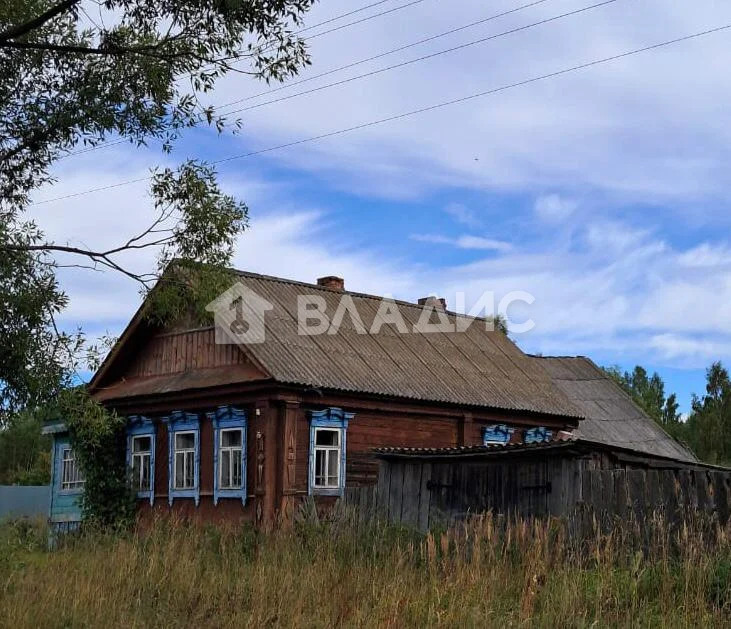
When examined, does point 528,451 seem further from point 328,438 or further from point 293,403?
point 328,438

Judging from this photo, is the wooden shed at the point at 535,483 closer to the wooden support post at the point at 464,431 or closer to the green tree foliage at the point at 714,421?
the wooden support post at the point at 464,431

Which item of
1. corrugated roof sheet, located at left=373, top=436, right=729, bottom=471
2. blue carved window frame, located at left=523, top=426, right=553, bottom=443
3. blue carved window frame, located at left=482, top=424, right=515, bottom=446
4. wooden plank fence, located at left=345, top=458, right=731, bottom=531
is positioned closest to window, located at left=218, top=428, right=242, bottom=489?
wooden plank fence, located at left=345, top=458, right=731, bottom=531

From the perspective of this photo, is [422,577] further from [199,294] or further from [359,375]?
[359,375]

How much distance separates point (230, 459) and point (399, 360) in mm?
4589

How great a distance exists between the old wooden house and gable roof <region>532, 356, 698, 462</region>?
3736 mm

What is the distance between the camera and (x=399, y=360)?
2100 cm

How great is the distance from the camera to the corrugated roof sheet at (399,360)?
18.3m

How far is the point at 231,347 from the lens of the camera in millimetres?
18609

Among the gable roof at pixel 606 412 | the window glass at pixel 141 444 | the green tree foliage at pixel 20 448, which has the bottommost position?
the green tree foliage at pixel 20 448

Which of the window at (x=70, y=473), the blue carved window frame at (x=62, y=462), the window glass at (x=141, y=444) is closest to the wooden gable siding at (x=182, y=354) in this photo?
the window glass at (x=141, y=444)

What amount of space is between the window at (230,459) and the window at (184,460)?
917 millimetres

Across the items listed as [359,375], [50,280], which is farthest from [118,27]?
[359,375]

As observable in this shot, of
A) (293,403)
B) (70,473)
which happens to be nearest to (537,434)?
(293,403)

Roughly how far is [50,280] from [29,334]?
73 centimetres
